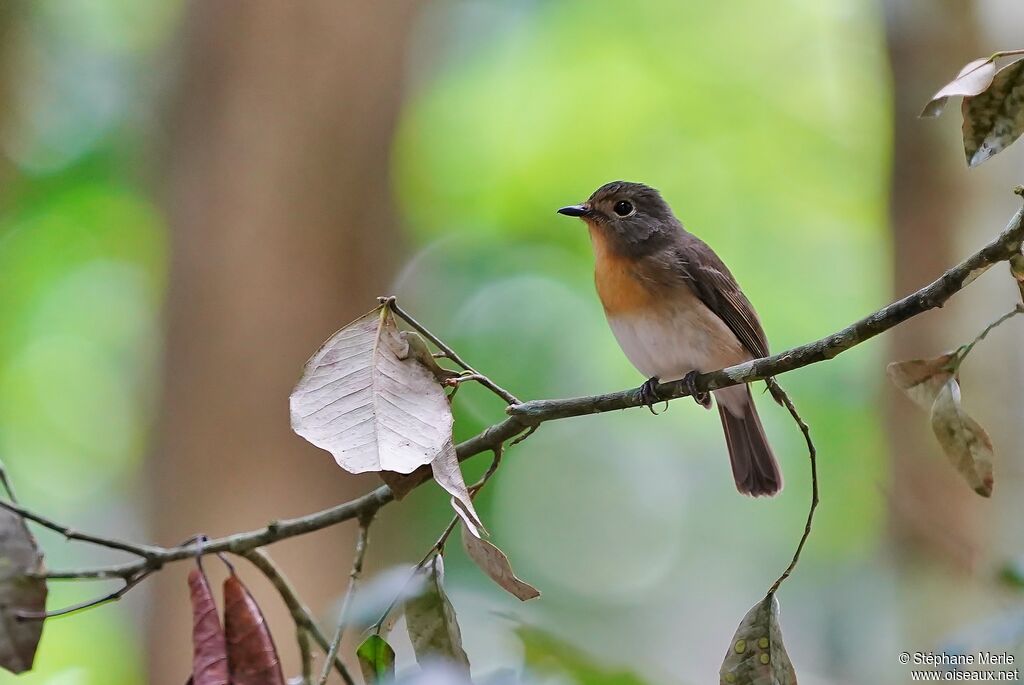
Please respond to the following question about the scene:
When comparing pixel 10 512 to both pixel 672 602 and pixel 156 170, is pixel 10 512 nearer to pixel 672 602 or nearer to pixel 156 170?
pixel 156 170

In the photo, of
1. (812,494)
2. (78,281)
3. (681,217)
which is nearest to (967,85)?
(812,494)

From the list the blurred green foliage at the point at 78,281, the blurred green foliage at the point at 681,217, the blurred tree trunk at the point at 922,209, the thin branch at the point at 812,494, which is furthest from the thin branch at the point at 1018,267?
the blurred green foliage at the point at 681,217

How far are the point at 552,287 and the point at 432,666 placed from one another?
5796mm

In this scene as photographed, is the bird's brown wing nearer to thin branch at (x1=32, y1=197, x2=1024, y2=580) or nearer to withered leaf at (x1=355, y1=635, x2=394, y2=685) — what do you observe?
thin branch at (x1=32, y1=197, x2=1024, y2=580)

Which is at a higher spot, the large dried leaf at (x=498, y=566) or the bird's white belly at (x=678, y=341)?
the bird's white belly at (x=678, y=341)

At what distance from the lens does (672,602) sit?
25.5ft

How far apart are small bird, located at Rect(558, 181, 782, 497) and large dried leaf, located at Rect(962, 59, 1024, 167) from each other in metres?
1.50

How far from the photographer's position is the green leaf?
1.72 m

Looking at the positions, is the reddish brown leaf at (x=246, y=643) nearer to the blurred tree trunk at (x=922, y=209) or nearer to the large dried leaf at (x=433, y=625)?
the large dried leaf at (x=433, y=625)

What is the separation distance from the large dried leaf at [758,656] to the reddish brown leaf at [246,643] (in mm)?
643

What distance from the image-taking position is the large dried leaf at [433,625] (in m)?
1.45

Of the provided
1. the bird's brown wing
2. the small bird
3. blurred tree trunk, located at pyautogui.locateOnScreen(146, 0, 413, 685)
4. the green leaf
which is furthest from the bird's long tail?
blurred tree trunk, located at pyautogui.locateOnScreen(146, 0, 413, 685)

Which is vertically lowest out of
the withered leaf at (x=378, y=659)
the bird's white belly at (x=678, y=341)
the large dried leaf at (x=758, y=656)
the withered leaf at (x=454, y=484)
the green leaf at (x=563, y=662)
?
the large dried leaf at (x=758, y=656)

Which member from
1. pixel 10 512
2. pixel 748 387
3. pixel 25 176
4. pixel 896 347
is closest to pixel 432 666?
pixel 10 512
